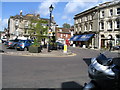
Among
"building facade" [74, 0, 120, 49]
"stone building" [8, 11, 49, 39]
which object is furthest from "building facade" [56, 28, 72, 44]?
"building facade" [74, 0, 120, 49]

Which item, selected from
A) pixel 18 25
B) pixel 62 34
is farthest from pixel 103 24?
pixel 18 25

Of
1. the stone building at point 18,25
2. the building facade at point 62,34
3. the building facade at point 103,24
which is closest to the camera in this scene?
the building facade at point 103,24

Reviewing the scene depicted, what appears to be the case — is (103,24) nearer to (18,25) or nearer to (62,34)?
(62,34)

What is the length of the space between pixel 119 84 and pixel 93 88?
69cm

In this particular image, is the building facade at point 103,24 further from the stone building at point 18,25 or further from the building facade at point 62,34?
the building facade at point 62,34

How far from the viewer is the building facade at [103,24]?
102ft

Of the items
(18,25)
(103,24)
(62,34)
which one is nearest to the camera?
(103,24)

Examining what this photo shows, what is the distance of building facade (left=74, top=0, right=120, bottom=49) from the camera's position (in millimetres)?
31062

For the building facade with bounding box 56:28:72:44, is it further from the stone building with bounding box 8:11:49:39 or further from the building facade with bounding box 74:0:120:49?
the building facade with bounding box 74:0:120:49

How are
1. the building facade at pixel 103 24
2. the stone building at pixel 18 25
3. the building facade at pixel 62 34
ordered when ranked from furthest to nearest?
the building facade at pixel 62 34 < the stone building at pixel 18 25 < the building facade at pixel 103 24

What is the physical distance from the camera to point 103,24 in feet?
Result: 112

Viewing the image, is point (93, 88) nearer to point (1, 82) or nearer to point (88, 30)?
point (1, 82)

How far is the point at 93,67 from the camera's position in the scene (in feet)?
9.30

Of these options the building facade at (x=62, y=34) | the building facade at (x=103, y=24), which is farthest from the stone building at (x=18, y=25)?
the building facade at (x=103, y=24)
